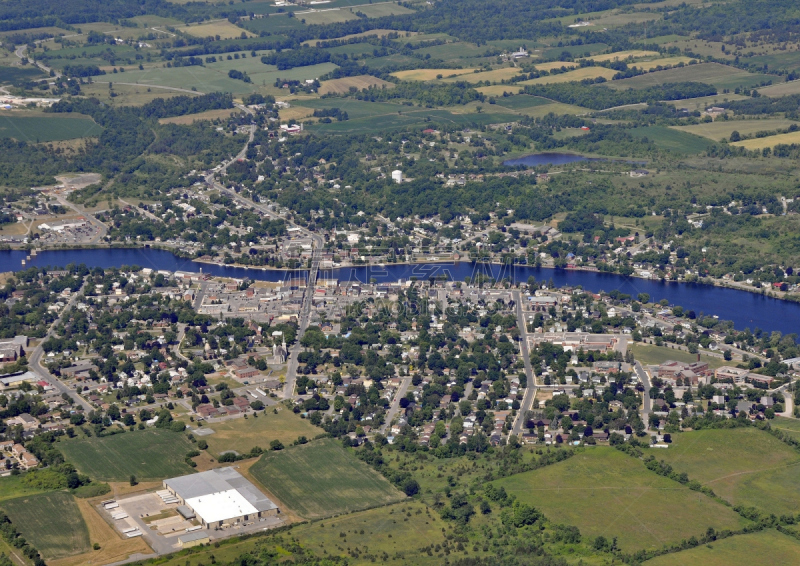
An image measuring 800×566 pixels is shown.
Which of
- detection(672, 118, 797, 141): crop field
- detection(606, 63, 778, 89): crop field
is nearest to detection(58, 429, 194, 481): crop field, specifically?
detection(672, 118, 797, 141): crop field

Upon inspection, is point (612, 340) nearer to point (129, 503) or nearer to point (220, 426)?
point (220, 426)

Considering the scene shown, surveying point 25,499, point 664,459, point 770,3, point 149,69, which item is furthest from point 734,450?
point 770,3

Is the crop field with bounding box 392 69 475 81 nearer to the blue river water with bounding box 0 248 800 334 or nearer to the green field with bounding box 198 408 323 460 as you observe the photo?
the blue river water with bounding box 0 248 800 334

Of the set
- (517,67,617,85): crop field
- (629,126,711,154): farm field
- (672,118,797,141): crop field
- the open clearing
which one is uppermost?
(517,67,617,85): crop field

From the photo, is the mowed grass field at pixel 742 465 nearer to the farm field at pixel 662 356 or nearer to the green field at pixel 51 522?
the farm field at pixel 662 356

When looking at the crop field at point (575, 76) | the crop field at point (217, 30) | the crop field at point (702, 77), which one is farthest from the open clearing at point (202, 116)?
the crop field at point (702, 77)
